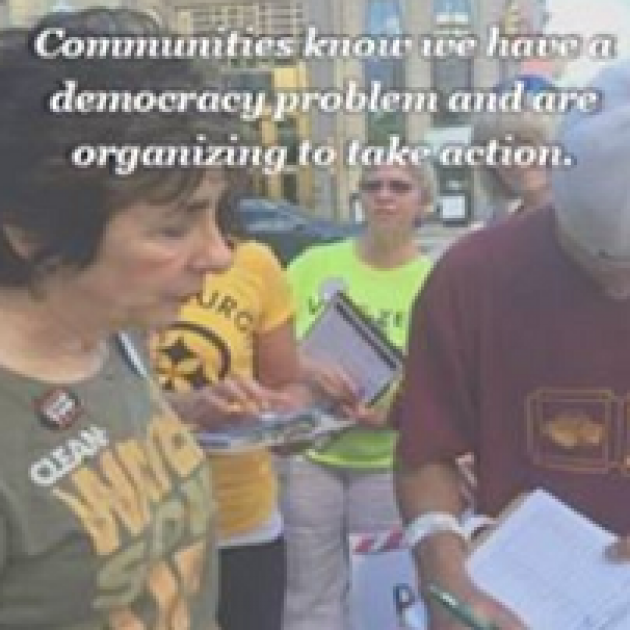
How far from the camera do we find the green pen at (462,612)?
1.51 metres

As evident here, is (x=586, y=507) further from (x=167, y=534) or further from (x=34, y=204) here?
(x=34, y=204)

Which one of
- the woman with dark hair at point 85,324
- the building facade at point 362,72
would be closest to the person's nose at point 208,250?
the woman with dark hair at point 85,324

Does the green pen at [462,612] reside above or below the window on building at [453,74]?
below

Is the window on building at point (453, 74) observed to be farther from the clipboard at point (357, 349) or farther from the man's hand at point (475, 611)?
the man's hand at point (475, 611)

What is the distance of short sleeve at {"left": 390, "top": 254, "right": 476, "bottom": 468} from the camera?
1.69 meters

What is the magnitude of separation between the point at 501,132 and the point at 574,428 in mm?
1805

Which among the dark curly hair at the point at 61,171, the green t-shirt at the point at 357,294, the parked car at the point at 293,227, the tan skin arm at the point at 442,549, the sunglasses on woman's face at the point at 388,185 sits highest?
the dark curly hair at the point at 61,171

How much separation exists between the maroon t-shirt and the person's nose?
0.44 m

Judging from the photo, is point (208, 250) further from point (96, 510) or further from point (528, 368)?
point (528, 368)

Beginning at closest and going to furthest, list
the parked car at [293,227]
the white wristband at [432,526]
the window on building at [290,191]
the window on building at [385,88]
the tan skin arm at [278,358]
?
the white wristband at [432,526], the tan skin arm at [278,358], the window on building at [385,88], the window on building at [290,191], the parked car at [293,227]

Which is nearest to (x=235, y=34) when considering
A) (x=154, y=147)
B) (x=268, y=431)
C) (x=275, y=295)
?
(x=275, y=295)

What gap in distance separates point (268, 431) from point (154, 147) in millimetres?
817

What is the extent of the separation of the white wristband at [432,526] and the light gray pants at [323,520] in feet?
4.65

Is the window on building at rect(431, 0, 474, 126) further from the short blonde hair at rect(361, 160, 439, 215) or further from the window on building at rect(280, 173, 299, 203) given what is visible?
the window on building at rect(280, 173, 299, 203)
